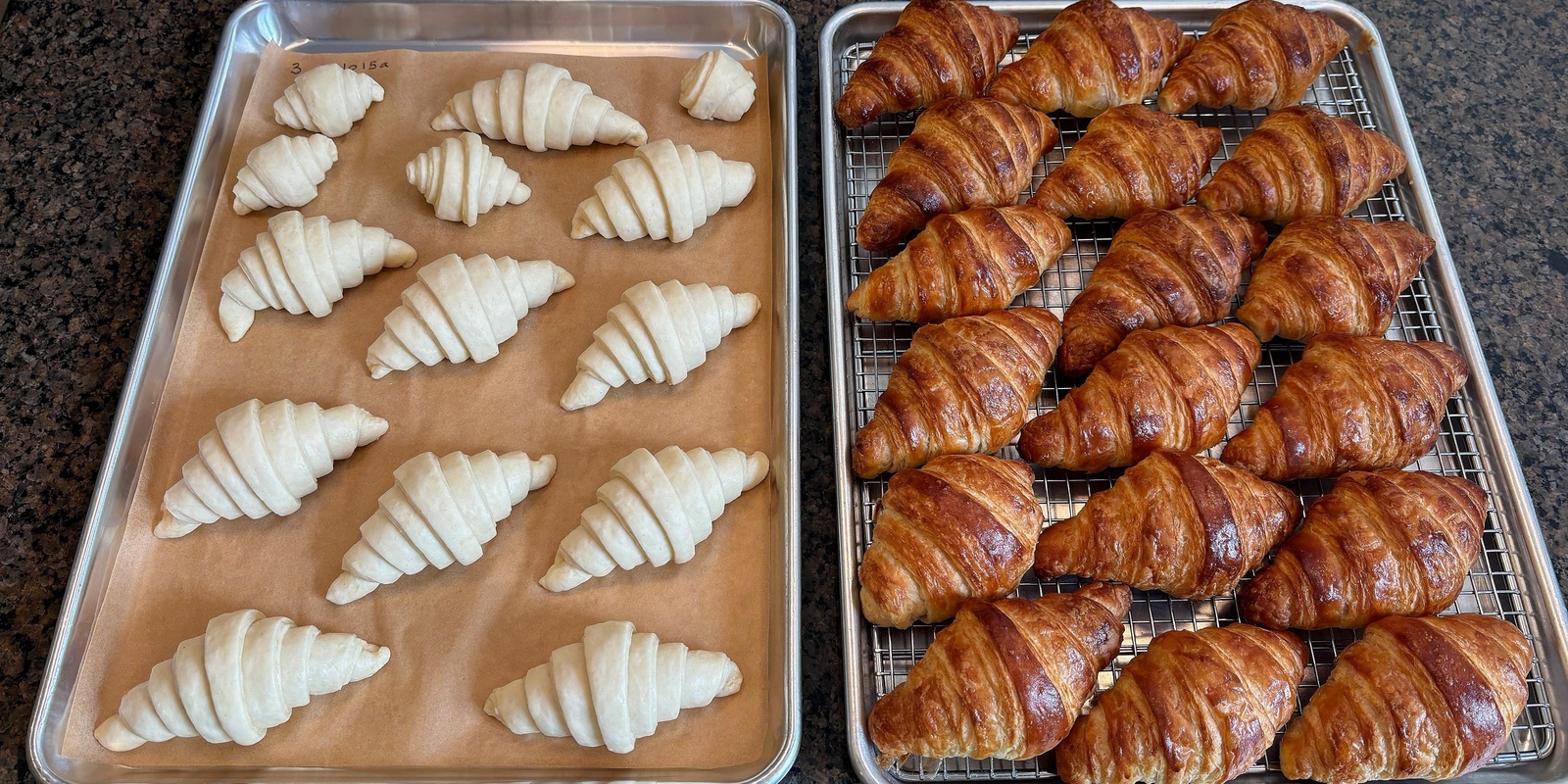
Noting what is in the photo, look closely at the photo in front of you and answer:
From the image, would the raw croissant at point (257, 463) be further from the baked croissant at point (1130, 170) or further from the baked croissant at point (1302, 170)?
the baked croissant at point (1302, 170)

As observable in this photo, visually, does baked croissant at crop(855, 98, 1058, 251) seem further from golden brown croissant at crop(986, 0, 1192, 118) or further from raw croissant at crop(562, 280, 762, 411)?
raw croissant at crop(562, 280, 762, 411)

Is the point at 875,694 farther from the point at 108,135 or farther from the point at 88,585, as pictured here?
the point at 108,135

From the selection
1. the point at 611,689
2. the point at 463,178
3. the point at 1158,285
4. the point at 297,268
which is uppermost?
the point at 1158,285

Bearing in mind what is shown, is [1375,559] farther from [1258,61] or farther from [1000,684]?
[1258,61]

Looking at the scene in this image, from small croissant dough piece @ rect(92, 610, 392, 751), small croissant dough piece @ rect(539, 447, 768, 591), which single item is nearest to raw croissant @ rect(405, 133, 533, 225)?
small croissant dough piece @ rect(539, 447, 768, 591)

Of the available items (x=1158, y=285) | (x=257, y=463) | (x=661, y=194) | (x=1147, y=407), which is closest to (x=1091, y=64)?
(x=1158, y=285)

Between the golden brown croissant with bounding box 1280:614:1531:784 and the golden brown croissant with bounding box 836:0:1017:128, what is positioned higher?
the golden brown croissant with bounding box 836:0:1017:128

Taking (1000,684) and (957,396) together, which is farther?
(957,396)

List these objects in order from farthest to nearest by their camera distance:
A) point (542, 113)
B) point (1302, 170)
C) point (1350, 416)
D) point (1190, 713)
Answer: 1. point (542, 113)
2. point (1302, 170)
3. point (1350, 416)
4. point (1190, 713)
